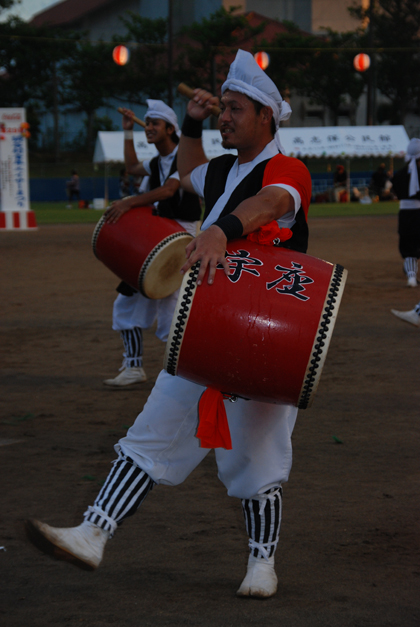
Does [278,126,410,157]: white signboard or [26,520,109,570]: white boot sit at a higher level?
[278,126,410,157]: white signboard

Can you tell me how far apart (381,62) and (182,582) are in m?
54.3

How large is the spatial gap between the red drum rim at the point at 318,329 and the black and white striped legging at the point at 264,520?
0.46 metres

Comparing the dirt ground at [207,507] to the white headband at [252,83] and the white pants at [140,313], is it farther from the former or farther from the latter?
the white headband at [252,83]

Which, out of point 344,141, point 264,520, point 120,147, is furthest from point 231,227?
point 344,141

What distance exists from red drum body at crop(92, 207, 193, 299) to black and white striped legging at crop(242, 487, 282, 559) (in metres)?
2.30

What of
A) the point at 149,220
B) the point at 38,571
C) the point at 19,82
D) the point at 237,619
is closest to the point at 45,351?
the point at 149,220

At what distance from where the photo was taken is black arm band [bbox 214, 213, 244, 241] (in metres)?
2.46

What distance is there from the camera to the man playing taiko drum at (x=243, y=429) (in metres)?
2.62

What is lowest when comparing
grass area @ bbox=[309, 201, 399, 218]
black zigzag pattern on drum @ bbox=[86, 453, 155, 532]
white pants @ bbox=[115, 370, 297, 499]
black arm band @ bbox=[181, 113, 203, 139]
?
grass area @ bbox=[309, 201, 399, 218]

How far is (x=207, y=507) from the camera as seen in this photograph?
141 inches

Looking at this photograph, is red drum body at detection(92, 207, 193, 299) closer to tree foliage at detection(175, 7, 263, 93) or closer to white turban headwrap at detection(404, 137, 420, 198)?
white turban headwrap at detection(404, 137, 420, 198)

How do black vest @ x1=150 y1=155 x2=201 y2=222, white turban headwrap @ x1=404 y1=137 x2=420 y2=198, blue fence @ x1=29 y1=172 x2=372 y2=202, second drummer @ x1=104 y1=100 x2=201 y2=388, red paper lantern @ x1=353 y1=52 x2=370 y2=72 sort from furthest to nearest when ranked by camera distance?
blue fence @ x1=29 y1=172 x2=372 y2=202, red paper lantern @ x1=353 y1=52 x2=370 y2=72, white turban headwrap @ x1=404 y1=137 x2=420 y2=198, black vest @ x1=150 y1=155 x2=201 y2=222, second drummer @ x1=104 y1=100 x2=201 y2=388

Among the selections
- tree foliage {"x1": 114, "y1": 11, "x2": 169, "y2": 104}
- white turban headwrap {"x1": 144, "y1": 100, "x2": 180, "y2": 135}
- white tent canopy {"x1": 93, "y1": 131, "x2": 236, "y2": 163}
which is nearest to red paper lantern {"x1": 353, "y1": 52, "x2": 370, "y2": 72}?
white tent canopy {"x1": 93, "y1": 131, "x2": 236, "y2": 163}

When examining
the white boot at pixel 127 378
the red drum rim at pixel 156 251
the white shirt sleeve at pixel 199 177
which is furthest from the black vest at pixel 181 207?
the white shirt sleeve at pixel 199 177
